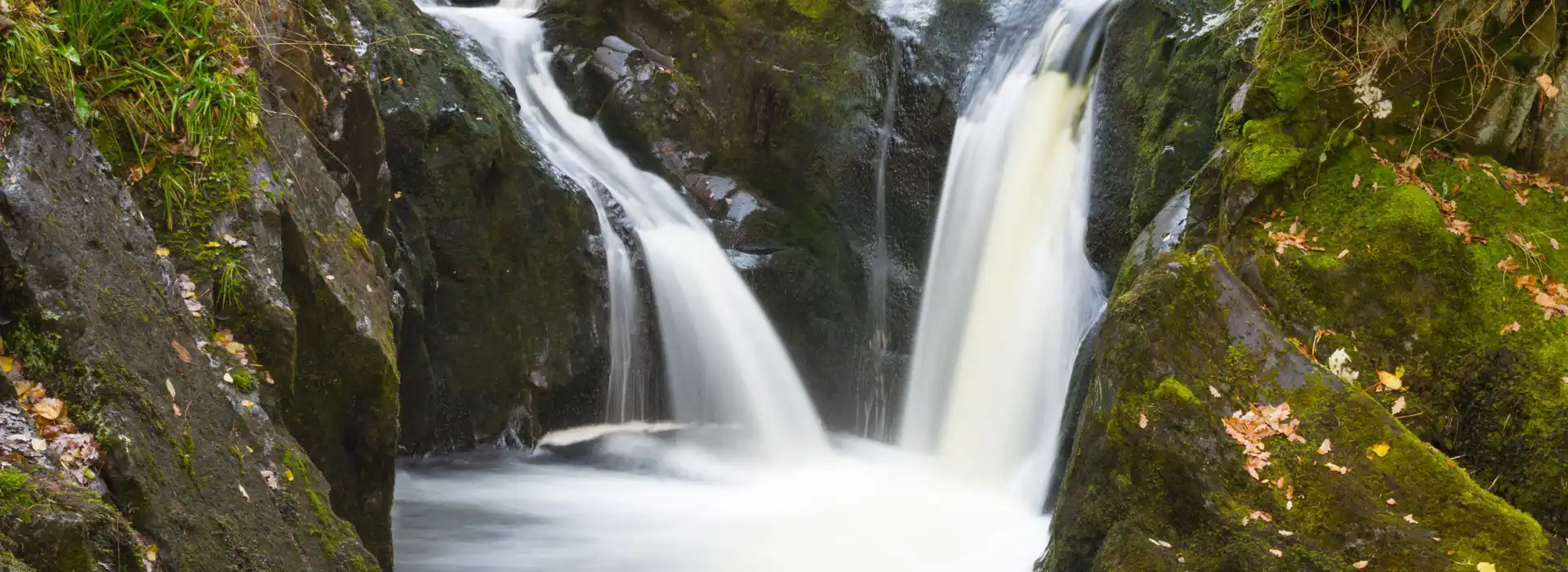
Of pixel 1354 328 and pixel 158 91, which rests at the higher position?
pixel 158 91

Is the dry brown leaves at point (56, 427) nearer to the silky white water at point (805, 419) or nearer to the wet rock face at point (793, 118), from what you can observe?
the silky white water at point (805, 419)

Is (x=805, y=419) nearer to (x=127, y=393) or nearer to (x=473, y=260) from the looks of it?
(x=473, y=260)

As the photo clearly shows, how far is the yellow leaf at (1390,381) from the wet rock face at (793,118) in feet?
19.3

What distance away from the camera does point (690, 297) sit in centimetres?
914

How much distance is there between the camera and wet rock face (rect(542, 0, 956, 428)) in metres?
10.2

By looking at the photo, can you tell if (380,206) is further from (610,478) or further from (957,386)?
(957,386)

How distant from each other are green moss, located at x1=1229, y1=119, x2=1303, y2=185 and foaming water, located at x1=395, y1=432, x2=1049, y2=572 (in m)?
2.45

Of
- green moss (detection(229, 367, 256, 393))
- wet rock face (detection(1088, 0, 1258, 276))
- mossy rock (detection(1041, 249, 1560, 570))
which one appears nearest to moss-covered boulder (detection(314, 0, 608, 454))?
green moss (detection(229, 367, 256, 393))

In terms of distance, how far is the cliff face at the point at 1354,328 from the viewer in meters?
3.79

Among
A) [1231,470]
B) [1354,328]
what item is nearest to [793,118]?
[1354,328]

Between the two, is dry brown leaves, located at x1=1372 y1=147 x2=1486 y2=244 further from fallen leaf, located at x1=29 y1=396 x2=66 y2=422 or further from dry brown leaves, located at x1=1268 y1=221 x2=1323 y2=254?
fallen leaf, located at x1=29 y1=396 x2=66 y2=422

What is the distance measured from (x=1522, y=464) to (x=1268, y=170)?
1714 mm

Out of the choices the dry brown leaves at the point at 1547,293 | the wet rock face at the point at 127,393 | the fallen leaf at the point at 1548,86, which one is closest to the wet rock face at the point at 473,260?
the wet rock face at the point at 127,393

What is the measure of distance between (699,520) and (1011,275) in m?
3.55
